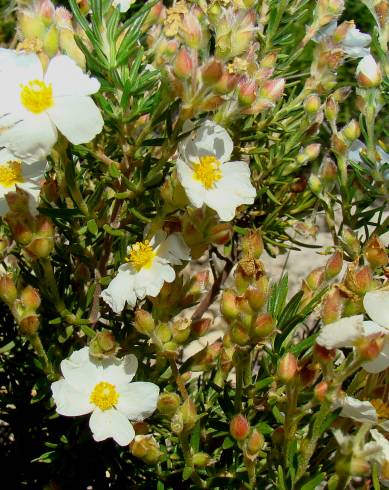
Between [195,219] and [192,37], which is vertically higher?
[192,37]

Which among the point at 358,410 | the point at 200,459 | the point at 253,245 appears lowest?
the point at 200,459

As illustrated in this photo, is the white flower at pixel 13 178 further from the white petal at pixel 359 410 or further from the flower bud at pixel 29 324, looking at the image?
the white petal at pixel 359 410

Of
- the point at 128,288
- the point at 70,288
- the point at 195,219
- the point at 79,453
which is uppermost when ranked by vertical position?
the point at 195,219

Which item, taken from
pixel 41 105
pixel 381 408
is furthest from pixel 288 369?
pixel 41 105

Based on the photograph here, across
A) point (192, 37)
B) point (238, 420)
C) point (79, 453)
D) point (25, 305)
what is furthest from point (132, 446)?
point (192, 37)

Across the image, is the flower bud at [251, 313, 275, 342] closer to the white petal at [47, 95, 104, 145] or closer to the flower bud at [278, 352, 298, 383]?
the flower bud at [278, 352, 298, 383]

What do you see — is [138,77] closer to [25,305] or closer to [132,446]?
[25,305]

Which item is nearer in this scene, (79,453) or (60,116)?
(60,116)

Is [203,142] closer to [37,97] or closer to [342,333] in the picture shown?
[37,97]
